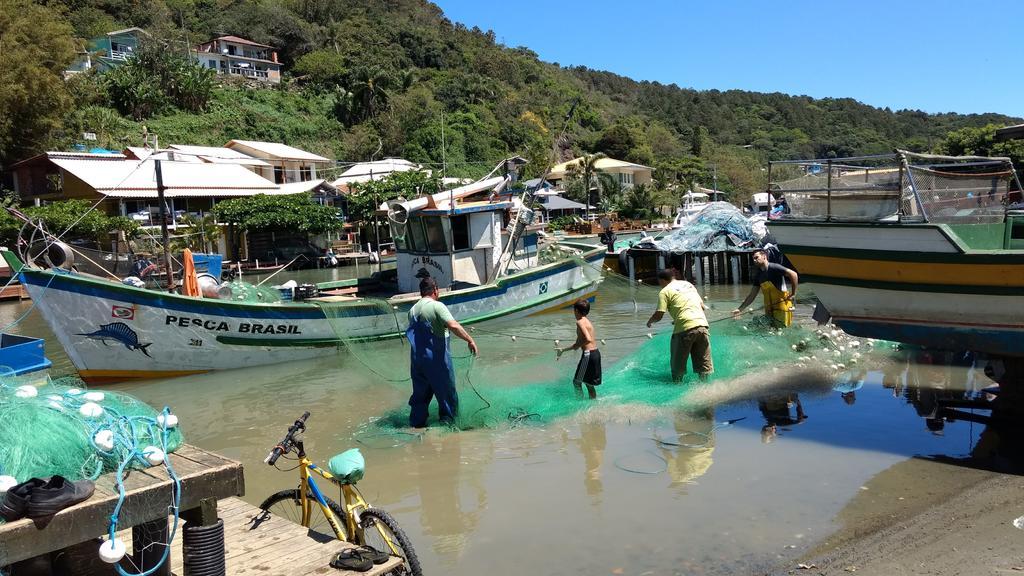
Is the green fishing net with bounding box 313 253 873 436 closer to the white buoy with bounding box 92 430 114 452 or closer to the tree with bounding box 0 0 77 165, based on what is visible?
the white buoy with bounding box 92 430 114 452

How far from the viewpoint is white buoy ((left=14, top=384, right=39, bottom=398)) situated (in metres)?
3.50

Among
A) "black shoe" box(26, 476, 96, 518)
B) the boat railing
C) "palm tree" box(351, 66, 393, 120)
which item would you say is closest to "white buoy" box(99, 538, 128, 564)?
"black shoe" box(26, 476, 96, 518)

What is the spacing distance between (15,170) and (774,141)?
113 metres

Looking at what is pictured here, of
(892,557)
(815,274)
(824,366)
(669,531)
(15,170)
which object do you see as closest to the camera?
(892,557)

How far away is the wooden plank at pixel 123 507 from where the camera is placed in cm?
256

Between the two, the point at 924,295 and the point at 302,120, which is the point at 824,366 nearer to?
the point at 924,295

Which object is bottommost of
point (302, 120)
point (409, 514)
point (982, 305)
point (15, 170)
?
point (409, 514)

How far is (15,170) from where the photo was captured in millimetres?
33500

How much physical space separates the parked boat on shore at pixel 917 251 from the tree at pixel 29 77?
3459 cm

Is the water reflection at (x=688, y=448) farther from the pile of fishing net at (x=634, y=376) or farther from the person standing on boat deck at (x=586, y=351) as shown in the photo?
the person standing on boat deck at (x=586, y=351)

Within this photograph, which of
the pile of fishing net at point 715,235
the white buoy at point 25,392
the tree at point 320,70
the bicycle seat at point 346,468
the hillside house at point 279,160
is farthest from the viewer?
the tree at point 320,70

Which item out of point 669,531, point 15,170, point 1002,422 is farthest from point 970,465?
point 15,170

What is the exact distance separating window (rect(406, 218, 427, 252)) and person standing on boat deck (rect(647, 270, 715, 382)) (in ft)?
22.8

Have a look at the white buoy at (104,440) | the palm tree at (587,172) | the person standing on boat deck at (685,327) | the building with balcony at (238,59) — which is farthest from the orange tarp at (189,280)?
the building with balcony at (238,59)
